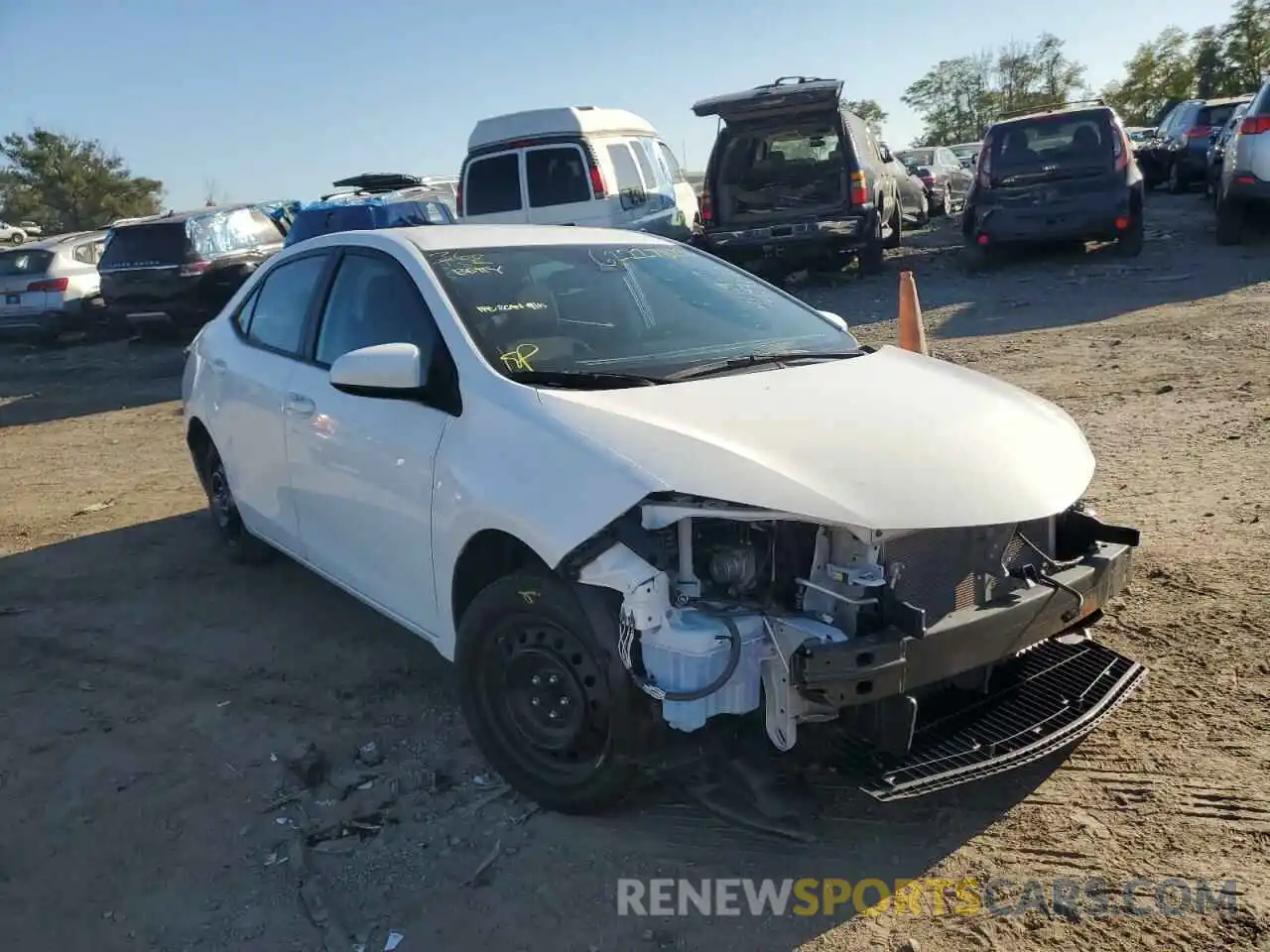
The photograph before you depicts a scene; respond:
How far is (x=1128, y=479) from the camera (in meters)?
5.73

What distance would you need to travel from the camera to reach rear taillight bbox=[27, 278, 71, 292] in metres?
15.8

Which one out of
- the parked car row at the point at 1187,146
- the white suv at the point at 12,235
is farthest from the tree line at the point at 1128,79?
the white suv at the point at 12,235

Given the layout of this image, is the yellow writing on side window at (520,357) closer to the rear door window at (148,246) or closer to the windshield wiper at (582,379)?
the windshield wiper at (582,379)

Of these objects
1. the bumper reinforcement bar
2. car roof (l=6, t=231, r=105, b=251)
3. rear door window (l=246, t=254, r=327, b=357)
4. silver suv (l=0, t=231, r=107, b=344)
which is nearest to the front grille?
the bumper reinforcement bar

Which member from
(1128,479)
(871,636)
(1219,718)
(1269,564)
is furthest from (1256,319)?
(871,636)

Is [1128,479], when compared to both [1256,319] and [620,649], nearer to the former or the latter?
[620,649]

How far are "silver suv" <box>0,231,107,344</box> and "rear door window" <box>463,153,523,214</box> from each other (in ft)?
22.9

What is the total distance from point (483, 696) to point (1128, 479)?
13.1ft

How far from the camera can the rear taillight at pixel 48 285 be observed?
1581cm

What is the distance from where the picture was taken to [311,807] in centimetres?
342

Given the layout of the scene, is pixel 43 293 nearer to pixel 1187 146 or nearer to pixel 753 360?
pixel 753 360

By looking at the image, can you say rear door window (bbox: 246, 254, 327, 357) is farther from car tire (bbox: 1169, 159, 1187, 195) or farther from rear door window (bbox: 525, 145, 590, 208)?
car tire (bbox: 1169, 159, 1187, 195)

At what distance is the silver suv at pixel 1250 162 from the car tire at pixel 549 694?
38.7 feet

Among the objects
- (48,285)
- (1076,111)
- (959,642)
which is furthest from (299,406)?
(48,285)
